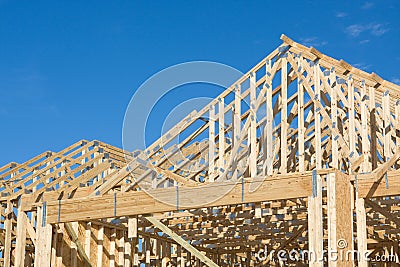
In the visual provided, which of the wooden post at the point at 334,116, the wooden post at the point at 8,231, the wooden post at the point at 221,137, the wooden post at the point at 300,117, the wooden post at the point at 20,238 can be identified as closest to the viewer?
the wooden post at the point at 334,116

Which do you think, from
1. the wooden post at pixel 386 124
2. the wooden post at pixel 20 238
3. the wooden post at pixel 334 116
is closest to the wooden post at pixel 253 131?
the wooden post at pixel 334 116

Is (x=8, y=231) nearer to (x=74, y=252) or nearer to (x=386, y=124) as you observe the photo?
(x=74, y=252)

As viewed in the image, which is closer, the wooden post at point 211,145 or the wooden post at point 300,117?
the wooden post at point 300,117

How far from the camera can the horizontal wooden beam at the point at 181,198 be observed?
13.6 m

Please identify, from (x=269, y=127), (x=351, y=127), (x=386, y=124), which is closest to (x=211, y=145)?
(x=269, y=127)

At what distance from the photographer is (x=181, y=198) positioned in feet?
47.1

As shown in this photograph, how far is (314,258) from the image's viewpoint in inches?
502

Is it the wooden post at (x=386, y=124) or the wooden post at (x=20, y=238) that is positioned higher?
the wooden post at (x=386, y=124)

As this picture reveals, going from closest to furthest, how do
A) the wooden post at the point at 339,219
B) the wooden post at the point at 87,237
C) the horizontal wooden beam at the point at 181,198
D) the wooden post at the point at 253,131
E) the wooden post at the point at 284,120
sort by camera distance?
the wooden post at the point at 339,219 < the horizontal wooden beam at the point at 181,198 < the wooden post at the point at 253,131 < the wooden post at the point at 284,120 < the wooden post at the point at 87,237

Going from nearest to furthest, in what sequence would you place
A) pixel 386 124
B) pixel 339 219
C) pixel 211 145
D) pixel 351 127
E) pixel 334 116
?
pixel 339 219 < pixel 351 127 < pixel 334 116 < pixel 211 145 < pixel 386 124

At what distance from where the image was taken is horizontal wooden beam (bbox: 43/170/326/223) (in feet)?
44.6

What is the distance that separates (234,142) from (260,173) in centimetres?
93

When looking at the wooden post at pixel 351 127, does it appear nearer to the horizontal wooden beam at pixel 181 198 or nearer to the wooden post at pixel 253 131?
the wooden post at pixel 253 131

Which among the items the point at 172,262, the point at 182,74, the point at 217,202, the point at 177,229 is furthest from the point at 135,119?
the point at 172,262
